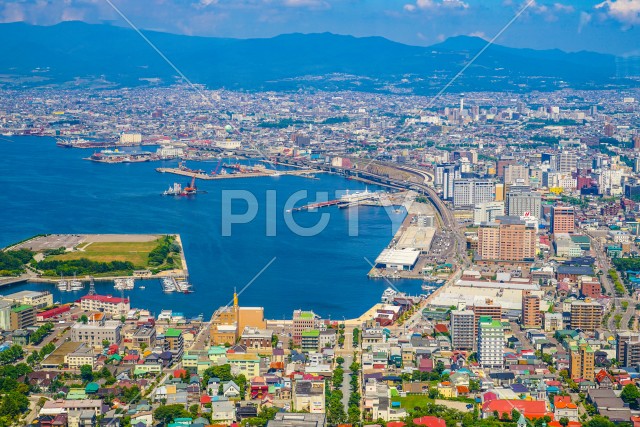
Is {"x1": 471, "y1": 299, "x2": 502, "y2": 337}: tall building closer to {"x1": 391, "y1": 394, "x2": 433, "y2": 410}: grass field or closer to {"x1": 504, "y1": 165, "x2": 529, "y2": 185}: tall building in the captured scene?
{"x1": 391, "y1": 394, "x2": 433, "y2": 410}: grass field

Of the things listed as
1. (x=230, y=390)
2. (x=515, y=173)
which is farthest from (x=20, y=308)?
(x=515, y=173)

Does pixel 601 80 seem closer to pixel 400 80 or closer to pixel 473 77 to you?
pixel 473 77

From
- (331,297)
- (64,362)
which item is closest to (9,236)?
(331,297)

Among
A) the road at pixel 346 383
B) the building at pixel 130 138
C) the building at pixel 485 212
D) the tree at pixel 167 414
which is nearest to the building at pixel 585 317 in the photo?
the road at pixel 346 383

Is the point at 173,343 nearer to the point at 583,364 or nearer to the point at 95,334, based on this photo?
the point at 95,334

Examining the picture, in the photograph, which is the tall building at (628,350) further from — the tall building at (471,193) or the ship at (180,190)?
the ship at (180,190)

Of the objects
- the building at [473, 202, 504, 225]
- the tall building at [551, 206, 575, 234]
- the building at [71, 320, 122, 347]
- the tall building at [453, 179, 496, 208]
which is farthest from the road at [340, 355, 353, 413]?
the tall building at [453, 179, 496, 208]

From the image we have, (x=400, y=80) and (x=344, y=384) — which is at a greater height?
(x=400, y=80)
